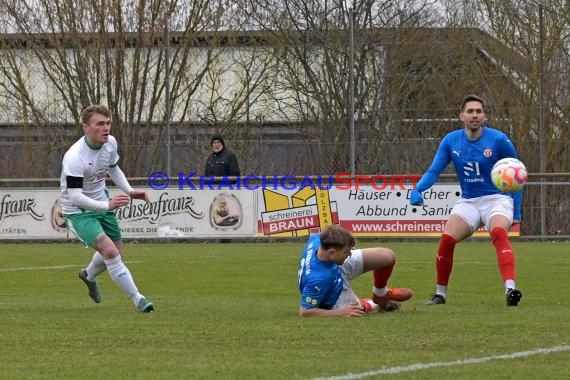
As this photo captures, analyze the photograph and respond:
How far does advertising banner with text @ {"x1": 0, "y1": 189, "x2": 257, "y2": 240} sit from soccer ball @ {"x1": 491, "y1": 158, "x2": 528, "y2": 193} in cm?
1298

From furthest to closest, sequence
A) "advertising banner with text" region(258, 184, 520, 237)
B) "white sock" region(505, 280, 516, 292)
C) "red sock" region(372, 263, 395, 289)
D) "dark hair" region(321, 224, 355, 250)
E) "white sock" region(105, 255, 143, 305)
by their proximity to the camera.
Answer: "advertising banner with text" region(258, 184, 520, 237)
"white sock" region(505, 280, 516, 292)
"white sock" region(105, 255, 143, 305)
"red sock" region(372, 263, 395, 289)
"dark hair" region(321, 224, 355, 250)

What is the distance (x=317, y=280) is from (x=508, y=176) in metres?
2.12

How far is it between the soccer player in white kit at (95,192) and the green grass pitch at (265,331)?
0.32 meters

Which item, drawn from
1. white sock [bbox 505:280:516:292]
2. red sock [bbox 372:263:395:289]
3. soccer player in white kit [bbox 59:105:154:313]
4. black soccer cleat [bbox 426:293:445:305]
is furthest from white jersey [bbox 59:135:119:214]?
white sock [bbox 505:280:516:292]

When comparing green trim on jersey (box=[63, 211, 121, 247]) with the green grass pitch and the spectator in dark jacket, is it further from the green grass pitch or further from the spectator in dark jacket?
the spectator in dark jacket

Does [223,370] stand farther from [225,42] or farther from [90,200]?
[225,42]

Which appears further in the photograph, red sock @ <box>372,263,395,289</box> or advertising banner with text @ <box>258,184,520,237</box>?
advertising banner with text @ <box>258,184,520,237</box>

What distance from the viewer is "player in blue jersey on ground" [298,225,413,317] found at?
9086 mm

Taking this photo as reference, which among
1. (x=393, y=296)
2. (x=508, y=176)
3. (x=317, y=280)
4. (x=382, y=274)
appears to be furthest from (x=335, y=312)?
(x=508, y=176)

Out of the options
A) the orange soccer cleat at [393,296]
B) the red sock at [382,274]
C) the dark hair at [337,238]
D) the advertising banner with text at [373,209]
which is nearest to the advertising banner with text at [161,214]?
the advertising banner with text at [373,209]

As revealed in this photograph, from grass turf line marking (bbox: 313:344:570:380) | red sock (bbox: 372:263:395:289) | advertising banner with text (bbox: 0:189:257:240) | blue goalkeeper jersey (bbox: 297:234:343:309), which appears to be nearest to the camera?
grass turf line marking (bbox: 313:344:570:380)

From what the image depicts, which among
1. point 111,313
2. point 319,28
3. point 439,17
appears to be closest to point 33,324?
point 111,313

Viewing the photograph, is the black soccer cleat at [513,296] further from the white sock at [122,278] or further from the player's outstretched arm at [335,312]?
the white sock at [122,278]

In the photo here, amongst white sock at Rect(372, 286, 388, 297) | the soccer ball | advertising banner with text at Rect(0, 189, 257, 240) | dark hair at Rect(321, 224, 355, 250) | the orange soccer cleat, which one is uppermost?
the soccer ball
